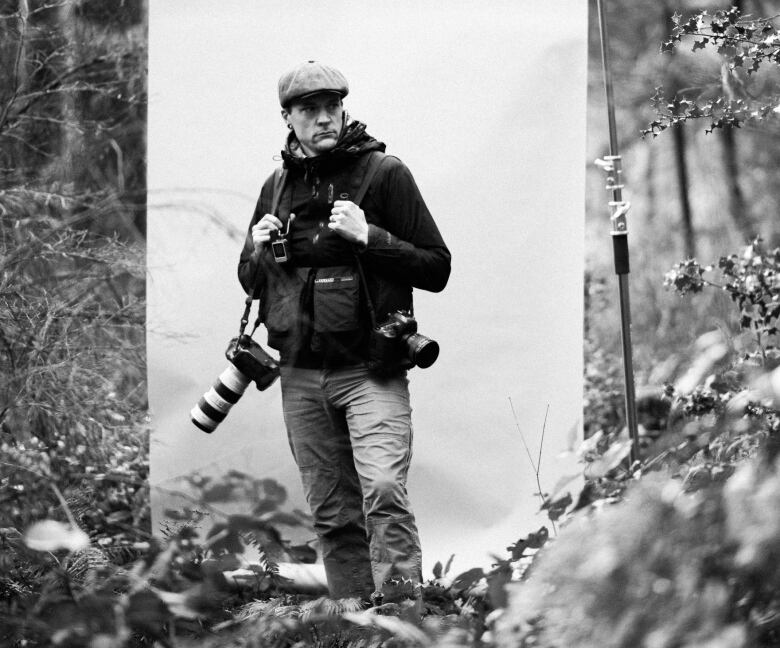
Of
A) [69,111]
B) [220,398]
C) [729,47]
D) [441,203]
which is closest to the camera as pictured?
[729,47]

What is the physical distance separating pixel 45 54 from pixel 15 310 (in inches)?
66.3

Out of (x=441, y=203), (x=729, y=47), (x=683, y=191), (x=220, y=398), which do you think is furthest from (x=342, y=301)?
(x=683, y=191)

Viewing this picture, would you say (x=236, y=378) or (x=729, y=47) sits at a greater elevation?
(x=729, y=47)

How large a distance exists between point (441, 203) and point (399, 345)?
82 centimetres

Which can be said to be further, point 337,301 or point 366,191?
point 366,191

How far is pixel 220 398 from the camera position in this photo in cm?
339

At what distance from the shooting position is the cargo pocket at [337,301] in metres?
3.10

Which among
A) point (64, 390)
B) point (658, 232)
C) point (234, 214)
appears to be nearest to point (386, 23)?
point (234, 214)

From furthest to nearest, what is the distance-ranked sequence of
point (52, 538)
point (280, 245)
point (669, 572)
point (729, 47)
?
point (280, 245) → point (729, 47) → point (52, 538) → point (669, 572)

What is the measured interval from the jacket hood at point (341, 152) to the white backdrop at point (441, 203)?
0.56 m

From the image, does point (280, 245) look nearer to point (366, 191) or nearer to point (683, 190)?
point (366, 191)

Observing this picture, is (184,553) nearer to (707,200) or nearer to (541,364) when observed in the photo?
(541,364)

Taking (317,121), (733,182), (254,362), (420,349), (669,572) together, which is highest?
(733,182)

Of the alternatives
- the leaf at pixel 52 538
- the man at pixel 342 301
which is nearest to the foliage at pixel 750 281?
the man at pixel 342 301
